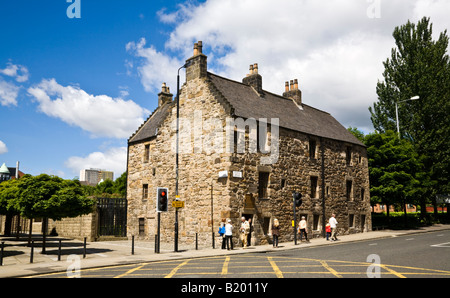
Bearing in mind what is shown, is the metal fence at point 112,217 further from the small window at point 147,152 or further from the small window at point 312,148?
the small window at point 312,148

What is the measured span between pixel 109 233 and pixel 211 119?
1265 centimetres

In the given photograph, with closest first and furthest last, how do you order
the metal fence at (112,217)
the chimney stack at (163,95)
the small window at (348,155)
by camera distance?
the metal fence at (112,217)
the small window at (348,155)
the chimney stack at (163,95)

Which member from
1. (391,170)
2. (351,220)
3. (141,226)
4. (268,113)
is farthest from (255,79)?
(391,170)

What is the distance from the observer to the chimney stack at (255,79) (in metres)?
27.0

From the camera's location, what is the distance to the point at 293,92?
31.1 m

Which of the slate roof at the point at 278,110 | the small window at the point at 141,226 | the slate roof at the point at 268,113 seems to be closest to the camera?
the slate roof at the point at 278,110

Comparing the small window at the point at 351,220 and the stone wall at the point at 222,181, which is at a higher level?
the stone wall at the point at 222,181

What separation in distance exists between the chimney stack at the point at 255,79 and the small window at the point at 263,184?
7.35m

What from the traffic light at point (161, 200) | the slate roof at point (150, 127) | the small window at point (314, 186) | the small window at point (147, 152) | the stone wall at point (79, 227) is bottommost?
the stone wall at point (79, 227)

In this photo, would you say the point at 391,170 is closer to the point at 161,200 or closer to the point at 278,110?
the point at 278,110

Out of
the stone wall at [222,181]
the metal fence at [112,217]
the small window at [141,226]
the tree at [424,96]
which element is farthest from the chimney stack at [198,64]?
the tree at [424,96]

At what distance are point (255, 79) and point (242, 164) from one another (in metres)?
8.87
